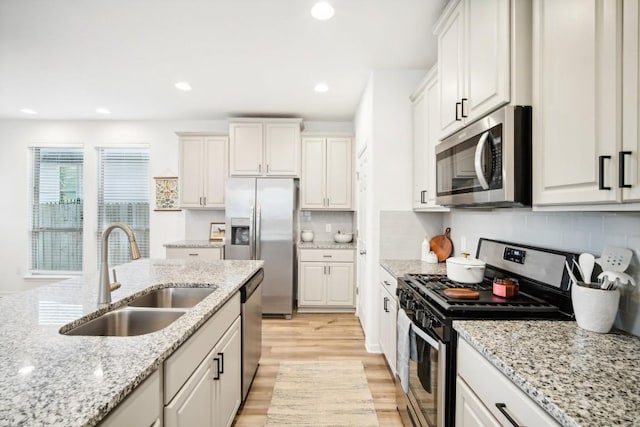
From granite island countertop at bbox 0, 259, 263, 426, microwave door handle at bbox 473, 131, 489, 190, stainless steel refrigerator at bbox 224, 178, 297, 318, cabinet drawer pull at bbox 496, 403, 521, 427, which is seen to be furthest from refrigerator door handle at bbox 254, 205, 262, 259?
cabinet drawer pull at bbox 496, 403, 521, 427

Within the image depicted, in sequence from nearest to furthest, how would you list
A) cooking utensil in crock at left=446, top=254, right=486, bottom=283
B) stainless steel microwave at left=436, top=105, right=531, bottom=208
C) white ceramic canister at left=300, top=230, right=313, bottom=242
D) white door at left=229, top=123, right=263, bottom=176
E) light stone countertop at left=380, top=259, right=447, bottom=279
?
1. stainless steel microwave at left=436, top=105, right=531, bottom=208
2. cooking utensil in crock at left=446, top=254, right=486, bottom=283
3. light stone countertop at left=380, top=259, right=447, bottom=279
4. white door at left=229, top=123, right=263, bottom=176
5. white ceramic canister at left=300, top=230, right=313, bottom=242

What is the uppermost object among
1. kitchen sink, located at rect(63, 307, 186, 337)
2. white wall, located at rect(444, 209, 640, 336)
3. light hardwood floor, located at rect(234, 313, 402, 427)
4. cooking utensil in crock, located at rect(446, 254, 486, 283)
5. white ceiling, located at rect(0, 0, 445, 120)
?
white ceiling, located at rect(0, 0, 445, 120)

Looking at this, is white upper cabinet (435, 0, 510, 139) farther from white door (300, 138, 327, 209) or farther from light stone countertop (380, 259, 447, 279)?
white door (300, 138, 327, 209)

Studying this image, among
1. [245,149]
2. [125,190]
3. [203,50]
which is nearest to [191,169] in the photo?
[245,149]

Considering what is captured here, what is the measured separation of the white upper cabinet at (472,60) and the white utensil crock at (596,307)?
0.81m

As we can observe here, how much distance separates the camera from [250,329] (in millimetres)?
2291

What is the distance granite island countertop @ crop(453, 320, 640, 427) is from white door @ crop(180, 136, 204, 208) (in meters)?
3.97

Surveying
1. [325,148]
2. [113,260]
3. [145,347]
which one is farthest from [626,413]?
[113,260]

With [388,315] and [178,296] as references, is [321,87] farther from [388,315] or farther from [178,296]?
[178,296]

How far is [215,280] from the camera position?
1.97 meters

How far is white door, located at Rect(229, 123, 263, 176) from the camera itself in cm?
430

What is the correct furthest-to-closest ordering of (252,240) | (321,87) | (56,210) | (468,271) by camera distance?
(56,210) → (252,240) → (321,87) → (468,271)

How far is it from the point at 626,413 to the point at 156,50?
3.44 meters

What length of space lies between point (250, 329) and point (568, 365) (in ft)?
6.23
